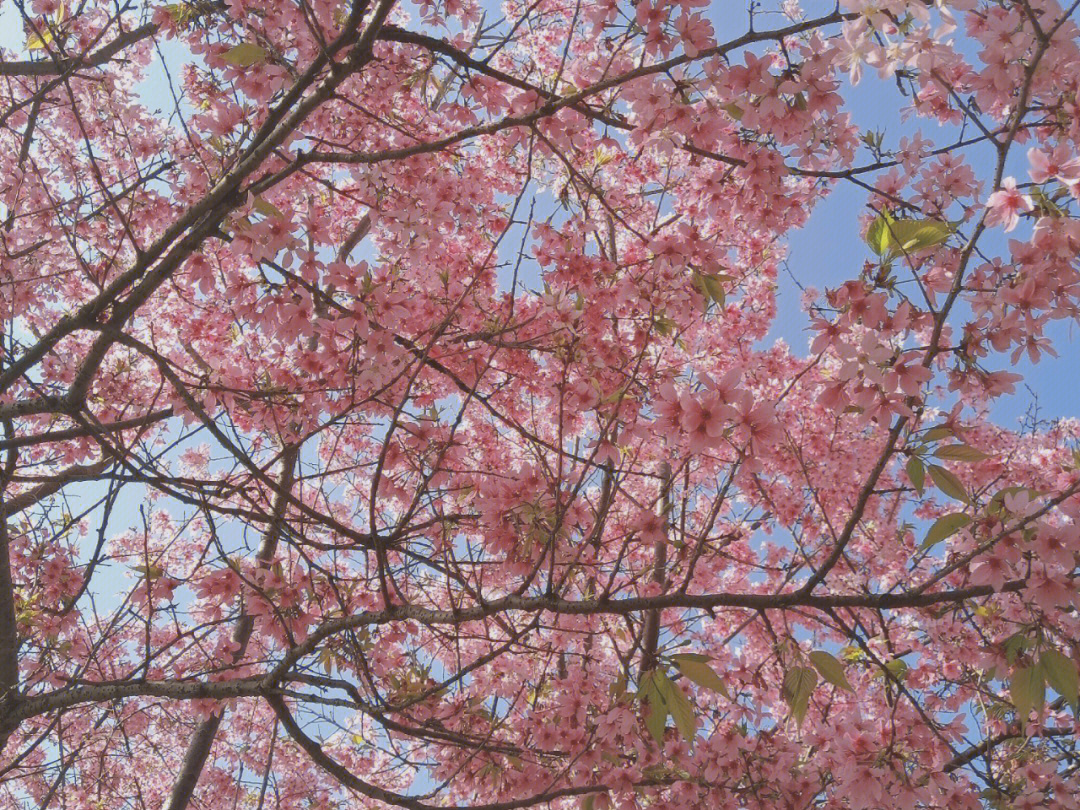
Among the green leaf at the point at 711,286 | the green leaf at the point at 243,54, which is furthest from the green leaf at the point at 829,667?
the green leaf at the point at 243,54

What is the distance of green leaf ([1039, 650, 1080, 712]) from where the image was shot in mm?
1623

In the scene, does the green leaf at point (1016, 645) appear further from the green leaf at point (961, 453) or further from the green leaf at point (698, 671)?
the green leaf at point (698, 671)

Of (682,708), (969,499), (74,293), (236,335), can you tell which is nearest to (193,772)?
(236,335)

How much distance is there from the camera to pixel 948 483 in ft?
5.52

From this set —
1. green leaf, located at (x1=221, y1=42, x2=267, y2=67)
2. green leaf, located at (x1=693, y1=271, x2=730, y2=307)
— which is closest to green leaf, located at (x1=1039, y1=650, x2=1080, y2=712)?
green leaf, located at (x1=693, y1=271, x2=730, y2=307)

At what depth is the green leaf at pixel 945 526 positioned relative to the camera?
1.72 m

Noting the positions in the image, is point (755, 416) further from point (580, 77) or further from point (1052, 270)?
point (580, 77)

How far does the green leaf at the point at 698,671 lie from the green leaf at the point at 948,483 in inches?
27.6

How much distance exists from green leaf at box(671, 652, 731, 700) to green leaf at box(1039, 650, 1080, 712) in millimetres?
721

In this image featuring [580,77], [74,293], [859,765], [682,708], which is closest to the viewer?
[682,708]

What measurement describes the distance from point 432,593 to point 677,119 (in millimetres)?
3922

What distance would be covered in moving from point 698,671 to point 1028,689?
30.3 inches

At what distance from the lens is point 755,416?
188 cm

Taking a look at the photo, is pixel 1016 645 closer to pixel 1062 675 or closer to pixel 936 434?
pixel 1062 675
